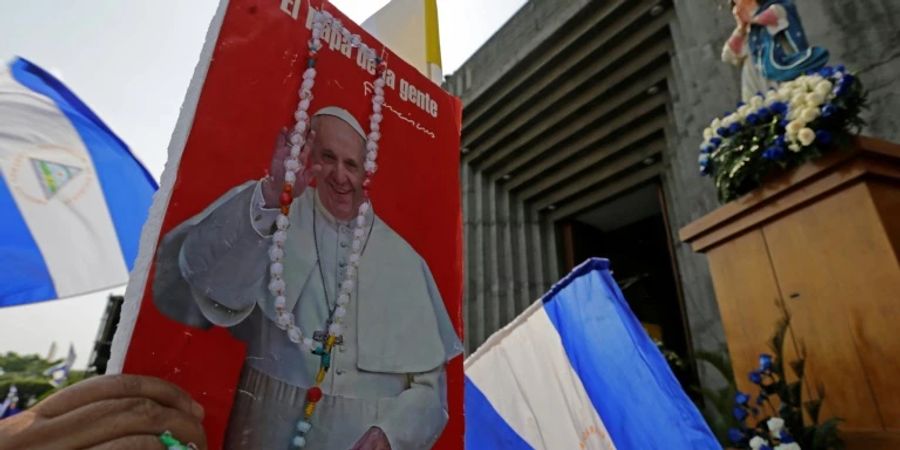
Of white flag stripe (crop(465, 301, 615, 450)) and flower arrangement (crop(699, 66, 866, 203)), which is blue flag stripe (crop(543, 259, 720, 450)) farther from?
flower arrangement (crop(699, 66, 866, 203))

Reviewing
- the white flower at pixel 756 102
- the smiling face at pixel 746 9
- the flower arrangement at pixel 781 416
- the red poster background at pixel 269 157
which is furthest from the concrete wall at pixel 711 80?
the red poster background at pixel 269 157

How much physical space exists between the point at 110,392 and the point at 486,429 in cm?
158

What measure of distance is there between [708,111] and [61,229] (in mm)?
5480

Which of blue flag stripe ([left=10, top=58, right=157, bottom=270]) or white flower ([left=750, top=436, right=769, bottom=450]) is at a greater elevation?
blue flag stripe ([left=10, top=58, right=157, bottom=270])

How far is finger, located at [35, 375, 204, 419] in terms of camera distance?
583mm

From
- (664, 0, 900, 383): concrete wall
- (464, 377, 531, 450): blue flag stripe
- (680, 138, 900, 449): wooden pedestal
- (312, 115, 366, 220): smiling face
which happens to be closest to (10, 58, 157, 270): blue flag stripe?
(464, 377, 531, 450): blue flag stripe

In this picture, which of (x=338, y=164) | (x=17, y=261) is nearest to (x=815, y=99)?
(x=338, y=164)

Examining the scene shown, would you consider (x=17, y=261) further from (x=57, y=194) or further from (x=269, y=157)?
(x=269, y=157)

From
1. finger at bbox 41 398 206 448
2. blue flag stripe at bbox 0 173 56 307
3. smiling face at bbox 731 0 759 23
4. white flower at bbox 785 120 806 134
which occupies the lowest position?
finger at bbox 41 398 206 448

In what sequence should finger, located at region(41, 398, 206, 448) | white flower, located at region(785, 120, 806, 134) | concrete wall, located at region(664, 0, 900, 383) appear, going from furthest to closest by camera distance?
1. concrete wall, located at region(664, 0, 900, 383)
2. white flower, located at region(785, 120, 806, 134)
3. finger, located at region(41, 398, 206, 448)

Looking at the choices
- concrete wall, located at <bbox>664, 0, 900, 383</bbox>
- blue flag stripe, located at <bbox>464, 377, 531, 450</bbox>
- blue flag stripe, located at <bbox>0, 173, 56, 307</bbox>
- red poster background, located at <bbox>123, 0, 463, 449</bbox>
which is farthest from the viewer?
concrete wall, located at <bbox>664, 0, 900, 383</bbox>

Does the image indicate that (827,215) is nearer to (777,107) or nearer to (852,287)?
(852,287)

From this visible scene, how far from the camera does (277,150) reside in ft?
2.84

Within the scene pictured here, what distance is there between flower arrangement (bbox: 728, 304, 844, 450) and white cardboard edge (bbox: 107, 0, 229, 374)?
192 cm
